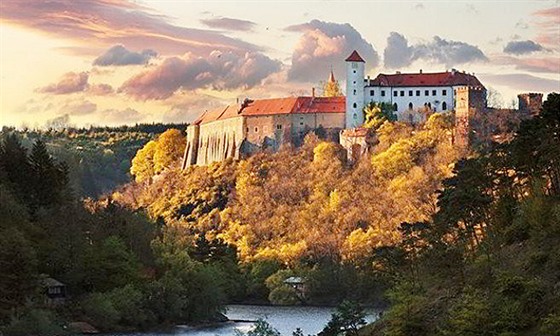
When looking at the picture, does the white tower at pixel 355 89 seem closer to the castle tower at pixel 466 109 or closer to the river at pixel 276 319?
the castle tower at pixel 466 109

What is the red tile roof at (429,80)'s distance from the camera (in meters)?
146

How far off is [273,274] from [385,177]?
83.8 ft

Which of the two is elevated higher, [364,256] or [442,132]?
[442,132]

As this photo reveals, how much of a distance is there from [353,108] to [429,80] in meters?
10.5

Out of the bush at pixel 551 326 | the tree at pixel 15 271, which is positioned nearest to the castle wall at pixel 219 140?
the tree at pixel 15 271

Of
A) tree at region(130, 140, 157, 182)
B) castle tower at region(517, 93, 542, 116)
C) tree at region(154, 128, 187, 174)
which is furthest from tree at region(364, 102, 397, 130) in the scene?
tree at region(130, 140, 157, 182)

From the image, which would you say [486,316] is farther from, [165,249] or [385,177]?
[385,177]

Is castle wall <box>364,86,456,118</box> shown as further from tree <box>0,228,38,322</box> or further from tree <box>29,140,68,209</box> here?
tree <box>0,228,38,322</box>

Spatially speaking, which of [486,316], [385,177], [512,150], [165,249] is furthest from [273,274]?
[486,316]

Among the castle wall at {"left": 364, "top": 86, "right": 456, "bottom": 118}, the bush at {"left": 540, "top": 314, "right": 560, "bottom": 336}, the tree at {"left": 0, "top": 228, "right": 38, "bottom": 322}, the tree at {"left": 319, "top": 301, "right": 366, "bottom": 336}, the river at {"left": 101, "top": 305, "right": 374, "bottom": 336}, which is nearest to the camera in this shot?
the bush at {"left": 540, "top": 314, "right": 560, "bottom": 336}

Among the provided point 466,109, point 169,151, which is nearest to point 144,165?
point 169,151

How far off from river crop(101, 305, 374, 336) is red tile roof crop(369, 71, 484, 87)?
48688 mm

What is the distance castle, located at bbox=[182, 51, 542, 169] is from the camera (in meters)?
138

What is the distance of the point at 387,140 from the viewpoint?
457ft
